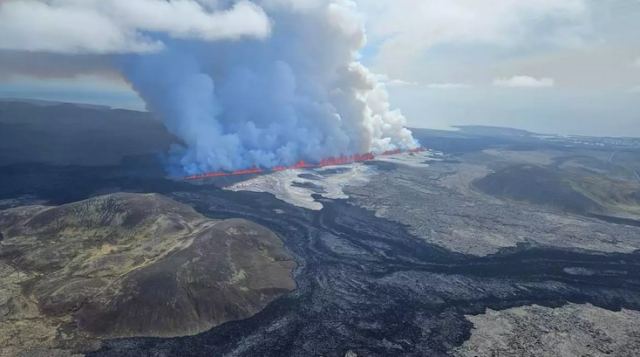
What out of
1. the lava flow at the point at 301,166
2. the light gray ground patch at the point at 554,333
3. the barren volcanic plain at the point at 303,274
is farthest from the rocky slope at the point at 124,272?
the lava flow at the point at 301,166

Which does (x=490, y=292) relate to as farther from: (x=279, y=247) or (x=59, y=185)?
(x=59, y=185)

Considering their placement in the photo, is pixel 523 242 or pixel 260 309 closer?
pixel 260 309

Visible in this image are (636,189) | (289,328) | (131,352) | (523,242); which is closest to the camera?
(131,352)

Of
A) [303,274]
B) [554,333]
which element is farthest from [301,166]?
[554,333]

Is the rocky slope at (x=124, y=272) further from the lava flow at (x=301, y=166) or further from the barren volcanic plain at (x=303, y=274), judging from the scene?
the lava flow at (x=301, y=166)

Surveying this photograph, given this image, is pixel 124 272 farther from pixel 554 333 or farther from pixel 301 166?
pixel 301 166

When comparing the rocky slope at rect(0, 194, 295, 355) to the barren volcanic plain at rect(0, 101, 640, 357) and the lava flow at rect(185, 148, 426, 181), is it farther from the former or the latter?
the lava flow at rect(185, 148, 426, 181)

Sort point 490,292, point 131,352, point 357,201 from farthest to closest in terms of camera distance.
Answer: point 357,201, point 490,292, point 131,352

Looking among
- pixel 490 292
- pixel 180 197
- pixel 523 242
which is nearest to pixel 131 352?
pixel 490 292
